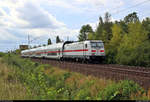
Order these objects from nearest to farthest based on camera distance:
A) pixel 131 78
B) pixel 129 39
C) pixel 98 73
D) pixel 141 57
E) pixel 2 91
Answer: pixel 2 91 < pixel 131 78 < pixel 98 73 < pixel 141 57 < pixel 129 39

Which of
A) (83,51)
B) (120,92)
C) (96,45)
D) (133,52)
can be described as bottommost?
(120,92)

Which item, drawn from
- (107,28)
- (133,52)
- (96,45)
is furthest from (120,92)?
(107,28)

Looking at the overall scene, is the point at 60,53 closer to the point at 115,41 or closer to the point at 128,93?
the point at 115,41

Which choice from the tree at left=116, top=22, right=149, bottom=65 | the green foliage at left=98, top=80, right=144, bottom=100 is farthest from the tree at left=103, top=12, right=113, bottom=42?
the green foliage at left=98, top=80, right=144, bottom=100

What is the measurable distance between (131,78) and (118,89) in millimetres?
1991

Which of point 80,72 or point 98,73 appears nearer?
point 98,73

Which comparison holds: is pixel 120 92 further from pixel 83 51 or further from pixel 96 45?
pixel 83 51

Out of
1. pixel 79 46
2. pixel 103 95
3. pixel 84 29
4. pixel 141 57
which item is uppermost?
pixel 84 29

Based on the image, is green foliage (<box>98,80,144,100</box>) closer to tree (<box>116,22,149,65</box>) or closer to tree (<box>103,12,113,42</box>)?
tree (<box>116,22,149,65</box>)

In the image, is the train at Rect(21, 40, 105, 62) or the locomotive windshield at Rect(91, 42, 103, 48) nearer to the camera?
the train at Rect(21, 40, 105, 62)

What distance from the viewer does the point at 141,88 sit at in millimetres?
8391

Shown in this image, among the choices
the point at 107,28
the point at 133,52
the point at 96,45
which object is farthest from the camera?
the point at 107,28

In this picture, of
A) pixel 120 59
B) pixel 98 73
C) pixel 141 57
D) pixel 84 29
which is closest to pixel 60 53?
pixel 120 59

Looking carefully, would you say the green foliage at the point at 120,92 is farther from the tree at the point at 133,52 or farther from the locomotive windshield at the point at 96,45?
the locomotive windshield at the point at 96,45
